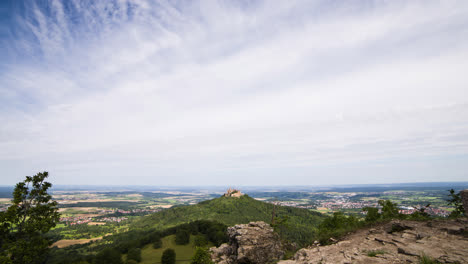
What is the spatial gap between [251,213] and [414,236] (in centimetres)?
11109

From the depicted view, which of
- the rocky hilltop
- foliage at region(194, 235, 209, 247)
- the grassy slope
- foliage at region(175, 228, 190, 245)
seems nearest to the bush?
the grassy slope

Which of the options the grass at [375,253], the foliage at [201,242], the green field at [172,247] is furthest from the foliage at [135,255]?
the grass at [375,253]

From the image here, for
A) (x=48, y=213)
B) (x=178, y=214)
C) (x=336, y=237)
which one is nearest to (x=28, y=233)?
(x=48, y=213)

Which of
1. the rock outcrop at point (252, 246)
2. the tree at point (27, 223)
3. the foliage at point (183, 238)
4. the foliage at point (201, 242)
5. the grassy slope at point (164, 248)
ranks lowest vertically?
the grassy slope at point (164, 248)

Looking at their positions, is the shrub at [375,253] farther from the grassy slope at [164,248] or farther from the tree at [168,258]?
the tree at [168,258]

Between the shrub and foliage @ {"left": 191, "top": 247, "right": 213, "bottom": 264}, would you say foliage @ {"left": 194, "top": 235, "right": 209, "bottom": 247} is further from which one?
the shrub

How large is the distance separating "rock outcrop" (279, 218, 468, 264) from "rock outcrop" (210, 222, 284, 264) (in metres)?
11.4

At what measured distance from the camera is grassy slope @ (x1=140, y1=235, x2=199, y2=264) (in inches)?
1956

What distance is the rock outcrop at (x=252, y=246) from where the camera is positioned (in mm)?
24892

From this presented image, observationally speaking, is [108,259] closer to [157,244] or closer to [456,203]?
[157,244]

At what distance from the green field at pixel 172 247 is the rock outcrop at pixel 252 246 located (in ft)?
71.1

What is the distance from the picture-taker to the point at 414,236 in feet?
45.8

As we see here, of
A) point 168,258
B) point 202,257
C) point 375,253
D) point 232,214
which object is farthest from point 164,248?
point 232,214

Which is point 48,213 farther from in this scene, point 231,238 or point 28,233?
point 231,238
